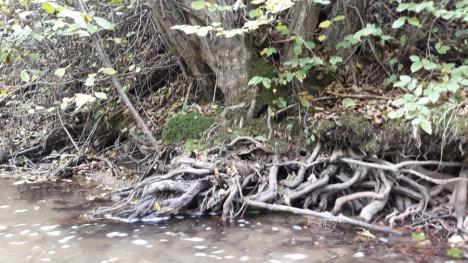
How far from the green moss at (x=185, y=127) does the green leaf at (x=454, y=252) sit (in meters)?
3.05

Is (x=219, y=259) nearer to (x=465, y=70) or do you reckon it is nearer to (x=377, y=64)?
(x=465, y=70)

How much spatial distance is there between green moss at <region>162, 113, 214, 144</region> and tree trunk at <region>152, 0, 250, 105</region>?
1.33 feet

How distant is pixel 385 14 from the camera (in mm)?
5465

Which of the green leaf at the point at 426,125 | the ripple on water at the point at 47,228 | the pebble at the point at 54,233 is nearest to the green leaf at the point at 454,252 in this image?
the green leaf at the point at 426,125

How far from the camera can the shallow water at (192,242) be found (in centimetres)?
372

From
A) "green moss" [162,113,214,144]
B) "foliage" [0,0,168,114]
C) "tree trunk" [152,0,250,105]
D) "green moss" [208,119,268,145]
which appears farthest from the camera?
"foliage" [0,0,168,114]

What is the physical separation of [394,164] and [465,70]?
107cm

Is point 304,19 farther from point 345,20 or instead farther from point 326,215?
point 326,215

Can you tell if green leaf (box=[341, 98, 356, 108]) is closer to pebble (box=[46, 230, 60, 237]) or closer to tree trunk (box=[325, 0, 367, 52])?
tree trunk (box=[325, 0, 367, 52])

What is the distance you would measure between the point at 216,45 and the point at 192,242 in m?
2.47

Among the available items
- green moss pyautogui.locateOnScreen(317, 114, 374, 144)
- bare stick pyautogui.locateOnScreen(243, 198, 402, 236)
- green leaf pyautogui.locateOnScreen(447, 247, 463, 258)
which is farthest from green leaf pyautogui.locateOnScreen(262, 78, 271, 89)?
green leaf pyautogui.locateOnScreen(447, 247, 463, 258)

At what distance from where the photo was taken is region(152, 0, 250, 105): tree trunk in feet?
17.6

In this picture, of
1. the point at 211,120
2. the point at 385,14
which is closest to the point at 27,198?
the point at 211,120

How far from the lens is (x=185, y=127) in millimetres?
5820
